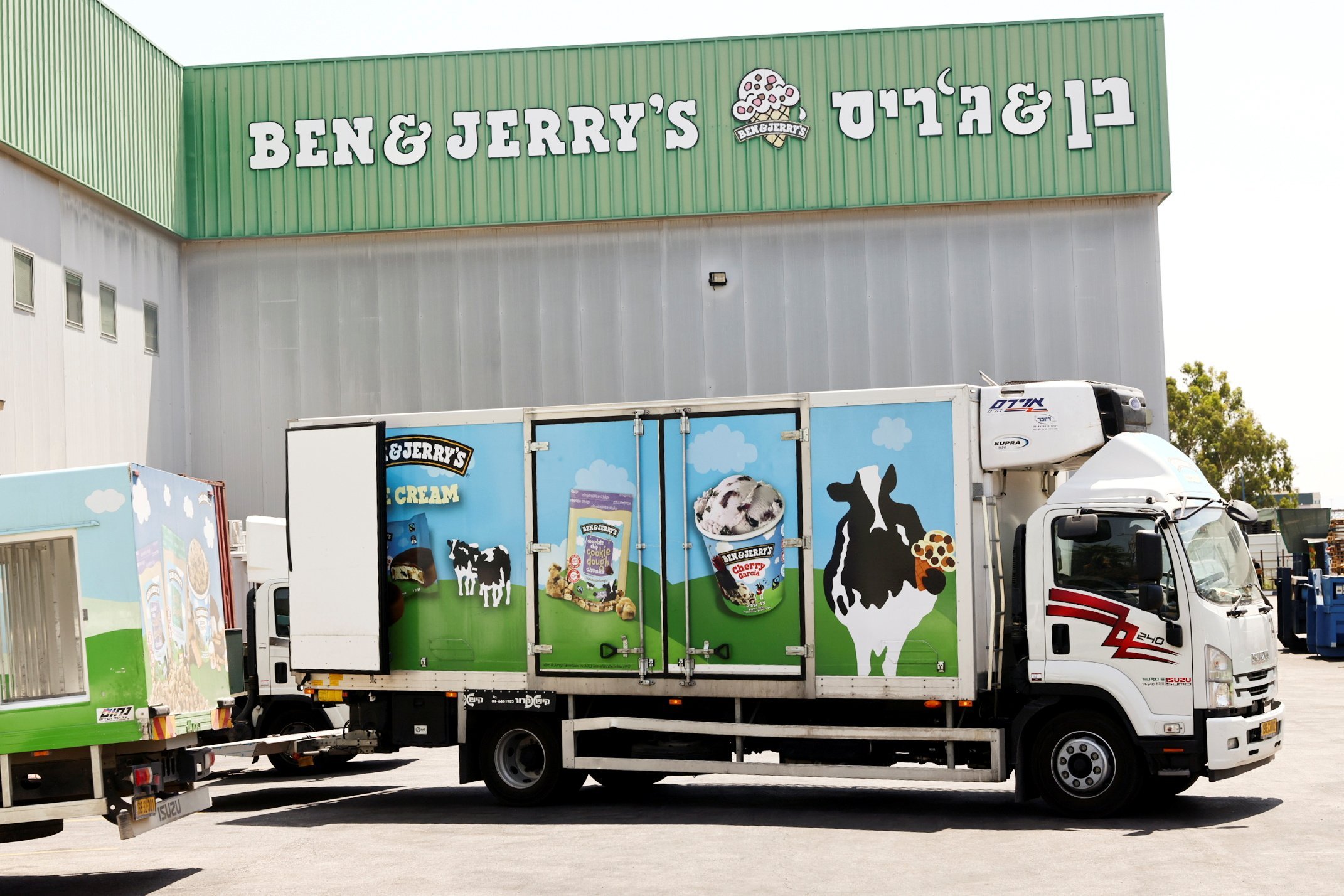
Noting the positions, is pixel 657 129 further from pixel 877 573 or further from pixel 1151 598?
pixel 1151 598

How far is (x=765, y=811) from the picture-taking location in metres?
12.6

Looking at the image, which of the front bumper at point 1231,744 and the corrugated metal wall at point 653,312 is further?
the corrugated metal wall at point 653,312

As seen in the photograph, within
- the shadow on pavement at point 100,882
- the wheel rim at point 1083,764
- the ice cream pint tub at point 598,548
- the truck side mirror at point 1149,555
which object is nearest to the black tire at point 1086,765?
the wheel rim at point 1083,764

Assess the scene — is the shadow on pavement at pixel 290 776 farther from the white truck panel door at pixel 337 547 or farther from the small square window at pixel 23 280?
the small square window at pixel 23 280

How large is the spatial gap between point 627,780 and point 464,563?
2.91 m

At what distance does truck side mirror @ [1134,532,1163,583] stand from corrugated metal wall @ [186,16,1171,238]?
15.5 metres

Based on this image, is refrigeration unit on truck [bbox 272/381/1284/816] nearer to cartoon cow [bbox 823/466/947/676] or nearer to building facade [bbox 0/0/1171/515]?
cartoon cow [bbox 823/466/947/676]

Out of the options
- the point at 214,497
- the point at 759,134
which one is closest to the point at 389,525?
the point at 214,497

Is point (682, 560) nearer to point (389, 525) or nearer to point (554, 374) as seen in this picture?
point (389, 525)

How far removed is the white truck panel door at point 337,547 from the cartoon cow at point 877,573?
425 centimetres

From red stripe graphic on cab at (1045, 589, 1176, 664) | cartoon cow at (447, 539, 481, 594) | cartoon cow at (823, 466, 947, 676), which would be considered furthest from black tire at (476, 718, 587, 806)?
red stripe graphic on cab at (1045, 589, 1176, 664)

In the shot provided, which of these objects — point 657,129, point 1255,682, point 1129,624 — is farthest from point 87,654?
point 657,129

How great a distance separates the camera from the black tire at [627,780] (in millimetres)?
13742

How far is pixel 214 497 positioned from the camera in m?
11.5
